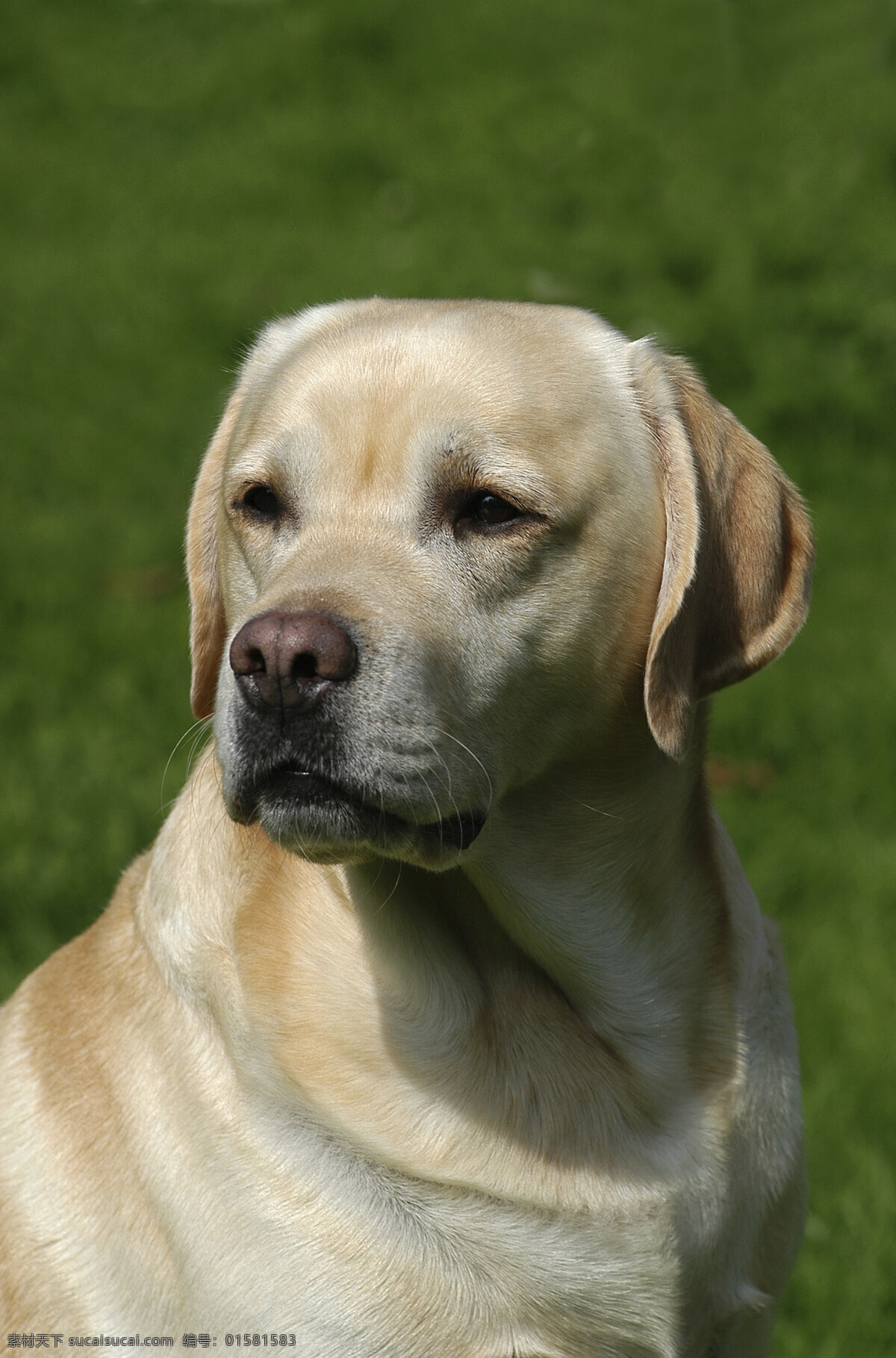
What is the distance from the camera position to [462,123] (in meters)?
10.4

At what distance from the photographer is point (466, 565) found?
267 cm

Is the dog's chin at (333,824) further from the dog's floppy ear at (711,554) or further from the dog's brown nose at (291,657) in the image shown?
Result: the dog's floppy ear at (711,554)

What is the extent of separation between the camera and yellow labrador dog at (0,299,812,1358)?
2.49m

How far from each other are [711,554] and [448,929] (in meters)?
0.90

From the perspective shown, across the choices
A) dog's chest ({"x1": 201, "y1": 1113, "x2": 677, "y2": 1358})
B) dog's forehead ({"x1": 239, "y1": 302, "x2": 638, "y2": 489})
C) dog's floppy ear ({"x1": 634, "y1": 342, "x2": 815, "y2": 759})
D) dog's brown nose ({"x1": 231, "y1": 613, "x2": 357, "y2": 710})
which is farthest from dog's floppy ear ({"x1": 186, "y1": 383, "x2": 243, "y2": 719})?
dog's chest ({"x1": 201, "y1": 1113, "x2": 677, "y2": 1358})

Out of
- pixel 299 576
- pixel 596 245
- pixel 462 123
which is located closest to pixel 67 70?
pixel 462 123

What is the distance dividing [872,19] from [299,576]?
30.4 ft

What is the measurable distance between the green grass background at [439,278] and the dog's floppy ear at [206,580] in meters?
1.91

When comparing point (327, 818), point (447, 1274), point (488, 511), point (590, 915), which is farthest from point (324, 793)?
point (447, 1274)

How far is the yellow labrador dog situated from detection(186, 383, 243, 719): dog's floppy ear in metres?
0.16

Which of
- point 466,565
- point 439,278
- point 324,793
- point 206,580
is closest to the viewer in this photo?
point 324,793

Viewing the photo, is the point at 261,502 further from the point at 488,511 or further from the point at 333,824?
the point at 333,824

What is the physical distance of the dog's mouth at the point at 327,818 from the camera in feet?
8.03

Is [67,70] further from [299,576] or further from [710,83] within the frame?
[299,576]
